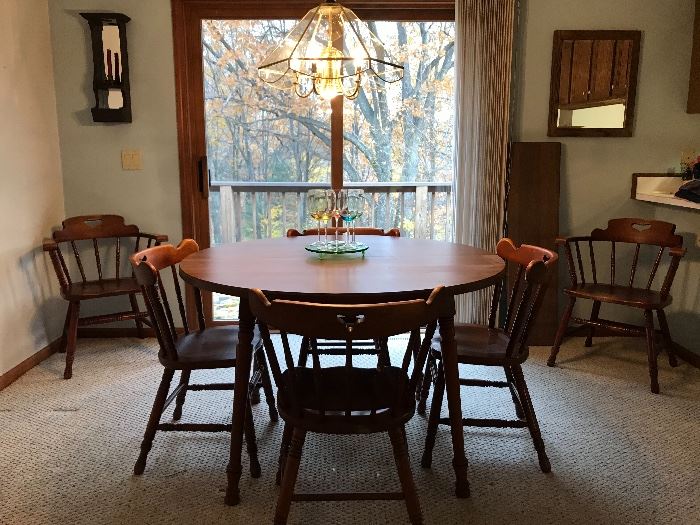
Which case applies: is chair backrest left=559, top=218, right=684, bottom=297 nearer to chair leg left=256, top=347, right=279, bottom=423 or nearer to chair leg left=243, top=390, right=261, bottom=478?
chair leg left=256, top=347, right=279, bottom=423

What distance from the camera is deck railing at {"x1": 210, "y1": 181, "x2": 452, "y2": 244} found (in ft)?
15.0

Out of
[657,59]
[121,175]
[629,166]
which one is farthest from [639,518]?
[121,175]

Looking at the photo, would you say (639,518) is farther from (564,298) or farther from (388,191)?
(388,191)

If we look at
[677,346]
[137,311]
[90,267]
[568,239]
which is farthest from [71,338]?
[677,346]

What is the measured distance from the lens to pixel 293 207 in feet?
15.2

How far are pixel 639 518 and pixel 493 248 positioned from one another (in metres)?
2.06

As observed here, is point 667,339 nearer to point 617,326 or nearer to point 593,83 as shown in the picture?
point 617,326

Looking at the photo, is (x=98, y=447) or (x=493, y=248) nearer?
(x=98, y=447)

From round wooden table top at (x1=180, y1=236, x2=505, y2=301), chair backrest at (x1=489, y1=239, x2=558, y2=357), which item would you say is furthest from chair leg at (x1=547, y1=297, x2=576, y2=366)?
round wooden table top at (x1=180, y1=236, x2=505, y2=301)

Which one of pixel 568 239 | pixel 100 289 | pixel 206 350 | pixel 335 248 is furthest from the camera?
pixel 568 239

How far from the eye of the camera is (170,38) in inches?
145

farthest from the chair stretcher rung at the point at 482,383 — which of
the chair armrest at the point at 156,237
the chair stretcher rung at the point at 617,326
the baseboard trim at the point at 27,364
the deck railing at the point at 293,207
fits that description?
the baseboard trim at the point at 27,364

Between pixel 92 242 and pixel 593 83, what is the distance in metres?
3.24

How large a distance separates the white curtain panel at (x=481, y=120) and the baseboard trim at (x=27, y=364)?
8.37 feet
